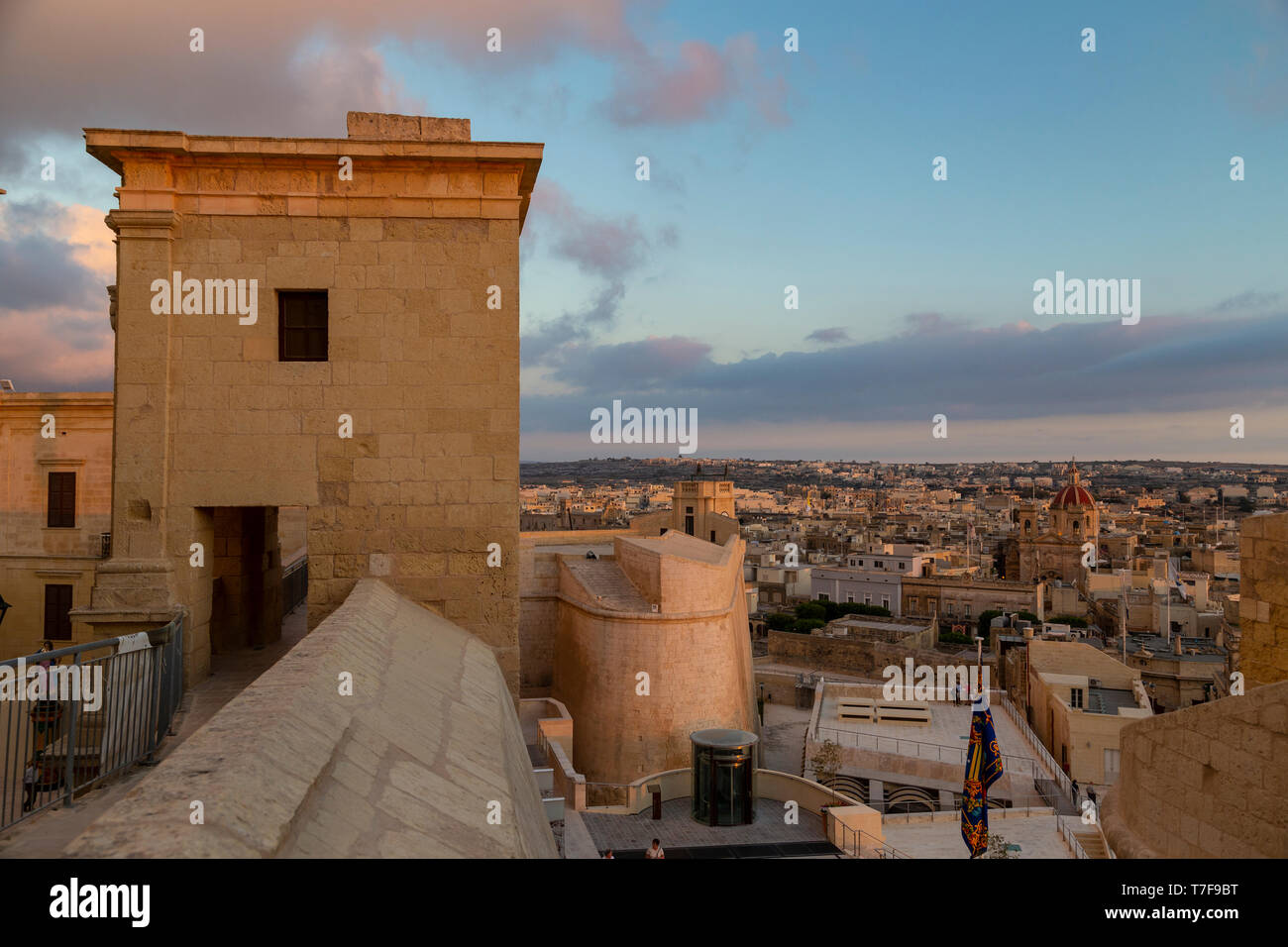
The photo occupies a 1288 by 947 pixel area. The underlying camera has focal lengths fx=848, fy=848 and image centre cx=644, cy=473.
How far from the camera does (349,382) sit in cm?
698

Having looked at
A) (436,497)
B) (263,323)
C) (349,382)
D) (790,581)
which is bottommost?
(790,581)

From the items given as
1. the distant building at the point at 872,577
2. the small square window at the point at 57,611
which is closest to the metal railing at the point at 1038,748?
the small square window at the point at 57,611

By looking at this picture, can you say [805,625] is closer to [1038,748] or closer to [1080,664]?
[1080,664]

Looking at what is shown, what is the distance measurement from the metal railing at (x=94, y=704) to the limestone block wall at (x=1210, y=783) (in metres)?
6.33

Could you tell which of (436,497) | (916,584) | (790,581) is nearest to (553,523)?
(790,581)

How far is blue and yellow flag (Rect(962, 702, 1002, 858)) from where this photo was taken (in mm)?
13680

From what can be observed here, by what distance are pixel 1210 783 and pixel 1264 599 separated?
4.17 meters

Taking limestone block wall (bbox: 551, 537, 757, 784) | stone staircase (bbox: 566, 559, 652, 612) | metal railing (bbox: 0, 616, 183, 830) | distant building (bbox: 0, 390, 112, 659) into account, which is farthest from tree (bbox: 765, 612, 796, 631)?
metal railing (bbox: 0, 616, 183, 830)

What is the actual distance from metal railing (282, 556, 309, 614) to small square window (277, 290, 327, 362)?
5477mm

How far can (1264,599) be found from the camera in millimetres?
8562
